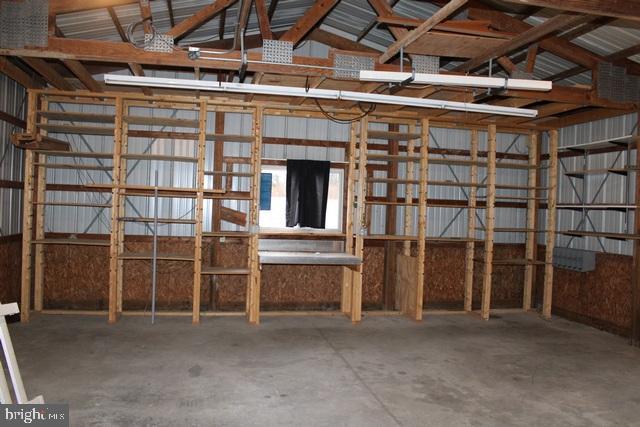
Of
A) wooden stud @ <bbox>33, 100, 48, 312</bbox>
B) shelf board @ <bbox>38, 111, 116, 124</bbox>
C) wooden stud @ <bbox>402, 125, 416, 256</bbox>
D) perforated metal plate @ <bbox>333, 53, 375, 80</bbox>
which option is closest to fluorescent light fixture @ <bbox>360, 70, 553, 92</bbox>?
perforated metal plate @ <bbox>333, 53, 375, 80</bbox>

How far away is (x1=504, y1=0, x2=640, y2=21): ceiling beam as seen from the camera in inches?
156

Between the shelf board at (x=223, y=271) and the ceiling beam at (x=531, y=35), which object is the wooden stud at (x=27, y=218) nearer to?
the shelf board at (x=223, y=271)

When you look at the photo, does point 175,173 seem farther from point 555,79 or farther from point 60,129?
point 555,79

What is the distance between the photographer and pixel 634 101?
6.66 m

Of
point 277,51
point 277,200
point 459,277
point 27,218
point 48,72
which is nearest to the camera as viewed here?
point 277,51

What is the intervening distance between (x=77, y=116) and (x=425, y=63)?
471cm

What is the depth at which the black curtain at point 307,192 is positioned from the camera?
7867 millimetres

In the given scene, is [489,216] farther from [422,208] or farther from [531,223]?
[422,208]

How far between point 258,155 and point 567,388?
15.4 feet

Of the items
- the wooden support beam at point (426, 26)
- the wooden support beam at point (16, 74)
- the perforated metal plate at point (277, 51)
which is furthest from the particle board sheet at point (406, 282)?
the wooden support beam at point (16, 74)

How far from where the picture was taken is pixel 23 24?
16.5 ft

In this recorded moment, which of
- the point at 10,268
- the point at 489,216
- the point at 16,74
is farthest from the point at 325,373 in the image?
the point at 16,74

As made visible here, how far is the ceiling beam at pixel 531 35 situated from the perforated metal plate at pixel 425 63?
0.56m

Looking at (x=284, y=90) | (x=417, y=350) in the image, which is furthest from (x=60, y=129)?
(x=417, y=350)
